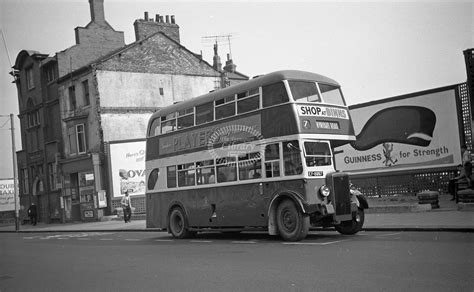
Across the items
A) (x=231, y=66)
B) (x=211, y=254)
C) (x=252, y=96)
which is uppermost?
(x=231, y=66)

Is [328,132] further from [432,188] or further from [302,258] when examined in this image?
[432,188]

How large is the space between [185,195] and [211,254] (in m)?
5.77

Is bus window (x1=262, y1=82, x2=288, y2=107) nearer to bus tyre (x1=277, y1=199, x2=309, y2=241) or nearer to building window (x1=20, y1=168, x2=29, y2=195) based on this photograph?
bus tyre (x1=277, y1=199, x2=309, y2=241)

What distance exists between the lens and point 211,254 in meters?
12.0

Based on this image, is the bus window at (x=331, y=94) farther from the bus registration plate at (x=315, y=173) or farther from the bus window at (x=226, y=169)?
the bus window at (x=226, y=169)

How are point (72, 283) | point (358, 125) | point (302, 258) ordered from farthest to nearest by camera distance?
point (358, 125)
point (302, 258)
point (72, 283)

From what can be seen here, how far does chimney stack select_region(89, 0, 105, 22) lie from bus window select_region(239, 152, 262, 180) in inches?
1279

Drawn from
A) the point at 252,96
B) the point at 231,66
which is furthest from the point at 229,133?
the point at 231,66

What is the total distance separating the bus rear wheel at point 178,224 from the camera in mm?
17672

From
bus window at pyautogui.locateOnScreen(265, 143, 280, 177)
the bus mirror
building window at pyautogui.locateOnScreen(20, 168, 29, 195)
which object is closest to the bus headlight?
the bus mirror

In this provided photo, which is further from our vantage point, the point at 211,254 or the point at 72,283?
the point at 211,254

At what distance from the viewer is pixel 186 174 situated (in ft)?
57.6

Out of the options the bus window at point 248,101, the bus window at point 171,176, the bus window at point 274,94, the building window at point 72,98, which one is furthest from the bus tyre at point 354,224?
the building window at point 72,98

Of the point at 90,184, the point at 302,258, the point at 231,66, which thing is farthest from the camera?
the point at 231,66
